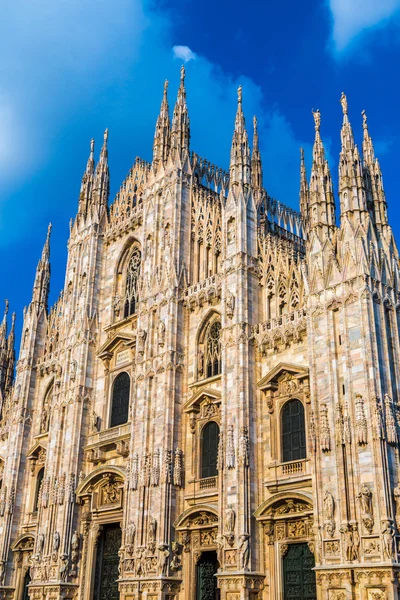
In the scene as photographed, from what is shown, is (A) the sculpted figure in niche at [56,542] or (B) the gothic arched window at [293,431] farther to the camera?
(A) the sculpted figure in niche at [56,542]

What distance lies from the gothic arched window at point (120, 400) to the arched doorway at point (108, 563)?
16.5 ft

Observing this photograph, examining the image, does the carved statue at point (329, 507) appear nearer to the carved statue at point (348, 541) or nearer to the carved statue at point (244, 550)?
the carved statue at point (348, 541)

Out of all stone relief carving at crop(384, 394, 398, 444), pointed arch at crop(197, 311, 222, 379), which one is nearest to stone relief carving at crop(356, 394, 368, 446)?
stone relief carving at crop(384, 394, 398, 444)

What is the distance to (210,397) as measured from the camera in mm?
29922

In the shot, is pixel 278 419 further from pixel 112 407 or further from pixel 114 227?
pixel 114 227

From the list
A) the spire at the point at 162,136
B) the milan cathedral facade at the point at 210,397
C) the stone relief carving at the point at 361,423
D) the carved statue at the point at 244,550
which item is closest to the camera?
the stone relief carving at the point at 361,423

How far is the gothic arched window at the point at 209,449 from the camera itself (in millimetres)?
29172

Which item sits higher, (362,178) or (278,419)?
(362,178)

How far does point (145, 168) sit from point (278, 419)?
1905 centimetres

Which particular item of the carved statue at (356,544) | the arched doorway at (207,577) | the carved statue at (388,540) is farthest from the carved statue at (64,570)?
the carved statue at (388,540)

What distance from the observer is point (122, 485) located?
106ft

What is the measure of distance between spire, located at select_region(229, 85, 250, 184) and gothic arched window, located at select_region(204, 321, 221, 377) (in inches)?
267

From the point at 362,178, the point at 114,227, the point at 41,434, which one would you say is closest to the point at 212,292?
A: the point at 362,178

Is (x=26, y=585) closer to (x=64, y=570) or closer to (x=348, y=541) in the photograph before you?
(x=64, y=570)
